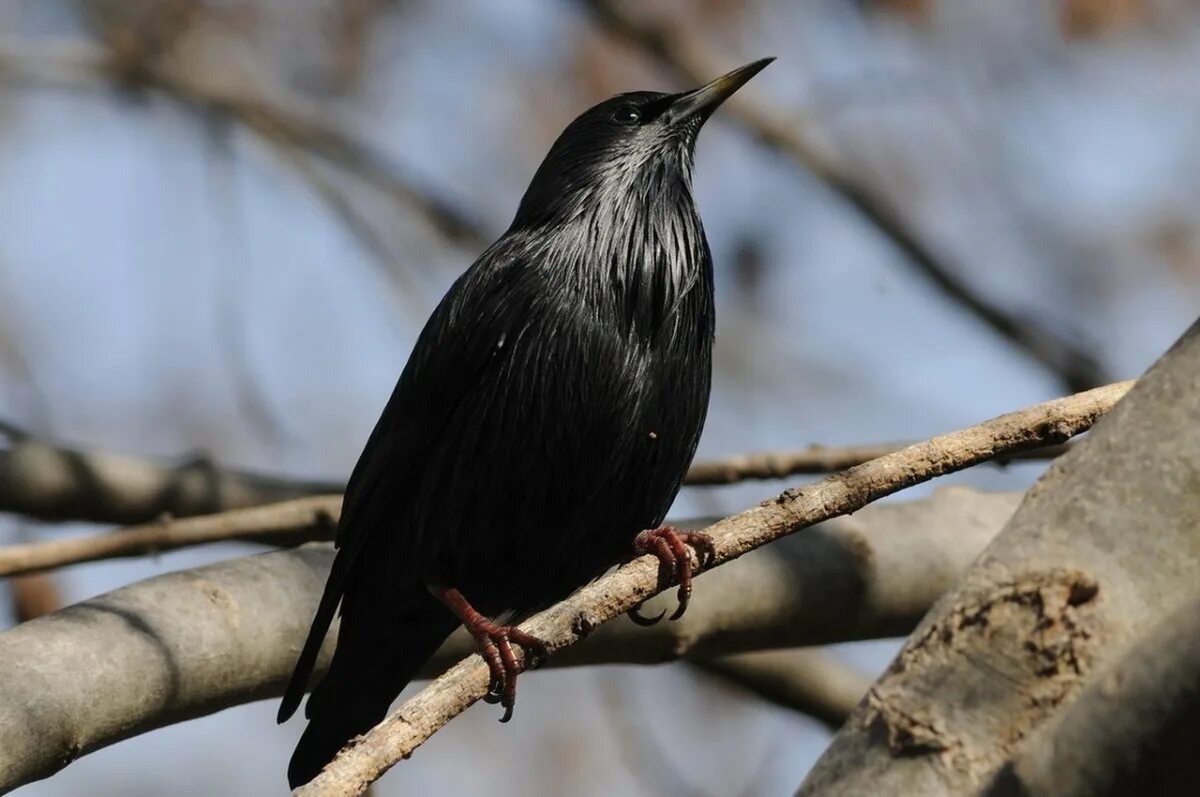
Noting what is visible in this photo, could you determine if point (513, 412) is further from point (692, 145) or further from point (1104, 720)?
point (1104, 720)

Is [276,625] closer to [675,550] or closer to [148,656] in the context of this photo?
[148,656]

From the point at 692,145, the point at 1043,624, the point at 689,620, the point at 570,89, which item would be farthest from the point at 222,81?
the point at 1043,624

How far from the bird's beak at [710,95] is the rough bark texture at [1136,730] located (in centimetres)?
318

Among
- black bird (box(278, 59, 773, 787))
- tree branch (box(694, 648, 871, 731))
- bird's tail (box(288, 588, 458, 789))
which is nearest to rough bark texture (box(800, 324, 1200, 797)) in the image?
black bird (box(278, 59, 773, 787))

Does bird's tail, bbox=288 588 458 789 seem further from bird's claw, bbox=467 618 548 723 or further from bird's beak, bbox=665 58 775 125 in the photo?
bird's beak, bbox=665 58 775 125

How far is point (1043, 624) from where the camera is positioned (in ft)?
5.56

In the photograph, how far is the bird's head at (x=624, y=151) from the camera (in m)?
4.43

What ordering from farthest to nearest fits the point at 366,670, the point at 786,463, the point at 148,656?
1. the point at 786,463
2. the point at 366,670
3. the point at 148,656

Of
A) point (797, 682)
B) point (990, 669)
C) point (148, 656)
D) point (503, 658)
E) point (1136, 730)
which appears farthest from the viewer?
point (797, 682)

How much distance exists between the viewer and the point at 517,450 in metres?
3.85

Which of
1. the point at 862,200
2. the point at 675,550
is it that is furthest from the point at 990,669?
the point at 862,200

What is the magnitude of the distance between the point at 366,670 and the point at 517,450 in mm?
755

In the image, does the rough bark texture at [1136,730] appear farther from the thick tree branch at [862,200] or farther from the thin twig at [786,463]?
the thick tree branch at [862,200]

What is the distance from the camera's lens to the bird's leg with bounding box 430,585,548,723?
3299mm
